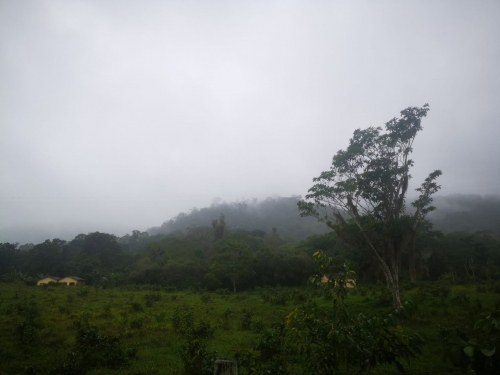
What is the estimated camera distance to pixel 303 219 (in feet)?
338

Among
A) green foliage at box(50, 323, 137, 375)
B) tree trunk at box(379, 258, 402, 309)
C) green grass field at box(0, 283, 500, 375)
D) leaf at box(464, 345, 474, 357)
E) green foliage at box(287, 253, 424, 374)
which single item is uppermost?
leaf at box(464, 345, 474, 357)

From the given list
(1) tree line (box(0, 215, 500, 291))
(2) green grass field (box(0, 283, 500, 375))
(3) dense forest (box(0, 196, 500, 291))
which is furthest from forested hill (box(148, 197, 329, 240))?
(2) green grass field (box(0, 283, 500, 375))

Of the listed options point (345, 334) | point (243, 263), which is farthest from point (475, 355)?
point (243, 263)

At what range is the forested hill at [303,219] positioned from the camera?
7969cm

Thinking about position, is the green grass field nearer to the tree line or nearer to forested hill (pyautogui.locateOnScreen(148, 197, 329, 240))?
the tree line

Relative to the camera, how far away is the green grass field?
9148mm

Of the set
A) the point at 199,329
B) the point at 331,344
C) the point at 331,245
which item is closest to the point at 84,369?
the point at 199,329

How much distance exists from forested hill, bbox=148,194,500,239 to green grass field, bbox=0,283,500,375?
55.4m

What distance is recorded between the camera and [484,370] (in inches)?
85.6

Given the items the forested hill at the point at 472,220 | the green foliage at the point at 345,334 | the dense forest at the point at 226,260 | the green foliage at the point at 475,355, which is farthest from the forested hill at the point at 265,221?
the green foliage at the point at 475,355

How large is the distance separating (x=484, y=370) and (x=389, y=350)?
1129mm

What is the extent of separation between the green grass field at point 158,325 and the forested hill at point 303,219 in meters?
55.4

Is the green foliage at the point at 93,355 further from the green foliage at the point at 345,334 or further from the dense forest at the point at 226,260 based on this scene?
the dense forest at the point at 226,260

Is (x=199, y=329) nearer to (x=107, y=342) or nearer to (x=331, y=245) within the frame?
(x=107, y=342)
